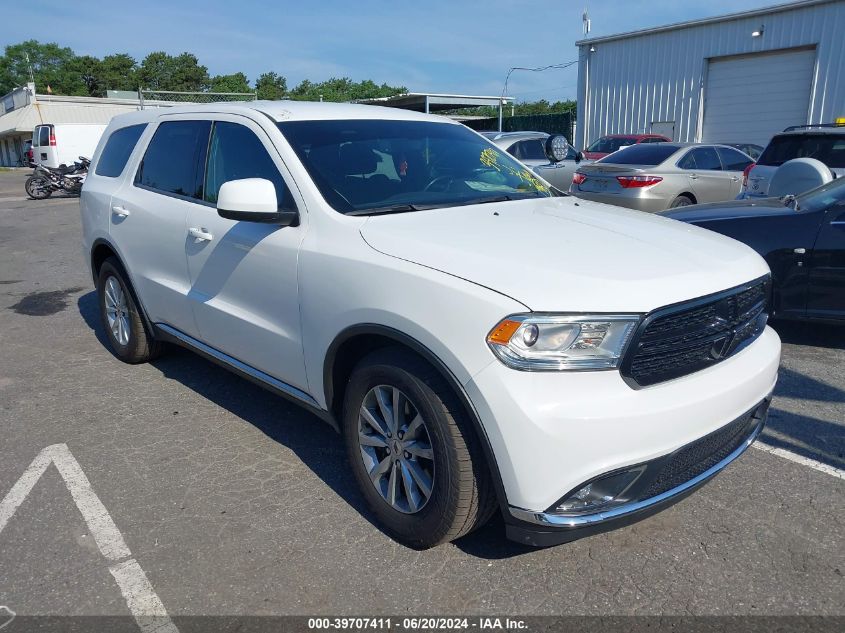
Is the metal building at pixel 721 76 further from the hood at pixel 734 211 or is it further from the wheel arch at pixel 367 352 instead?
the wheel arch at pixel 367 352

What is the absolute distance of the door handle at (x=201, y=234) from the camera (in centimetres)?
384

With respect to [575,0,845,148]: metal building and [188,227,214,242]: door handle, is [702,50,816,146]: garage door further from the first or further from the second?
[188,227,214,242]: door handle

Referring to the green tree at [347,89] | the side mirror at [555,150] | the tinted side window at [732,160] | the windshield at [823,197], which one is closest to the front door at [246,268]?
the side mirror at [555,150]

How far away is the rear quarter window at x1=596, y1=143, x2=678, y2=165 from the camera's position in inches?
430

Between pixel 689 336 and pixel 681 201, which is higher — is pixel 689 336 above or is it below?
above

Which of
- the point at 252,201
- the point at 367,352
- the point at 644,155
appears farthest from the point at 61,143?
the point at 367,352

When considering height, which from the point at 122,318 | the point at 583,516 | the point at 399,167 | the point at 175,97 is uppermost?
the point at 175,97

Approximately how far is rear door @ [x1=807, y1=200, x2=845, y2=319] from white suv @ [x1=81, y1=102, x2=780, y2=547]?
2303 millimetres

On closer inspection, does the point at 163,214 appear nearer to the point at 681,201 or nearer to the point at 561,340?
the point at 561,340

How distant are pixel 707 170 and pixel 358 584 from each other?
10348 millimetres

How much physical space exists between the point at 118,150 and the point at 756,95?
70.4ft

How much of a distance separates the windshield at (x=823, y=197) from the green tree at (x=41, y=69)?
92.7 meters

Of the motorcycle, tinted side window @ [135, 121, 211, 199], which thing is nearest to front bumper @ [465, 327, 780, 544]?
tinted side window @ [135, 121, 211, 199]

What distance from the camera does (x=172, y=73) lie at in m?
84.4
